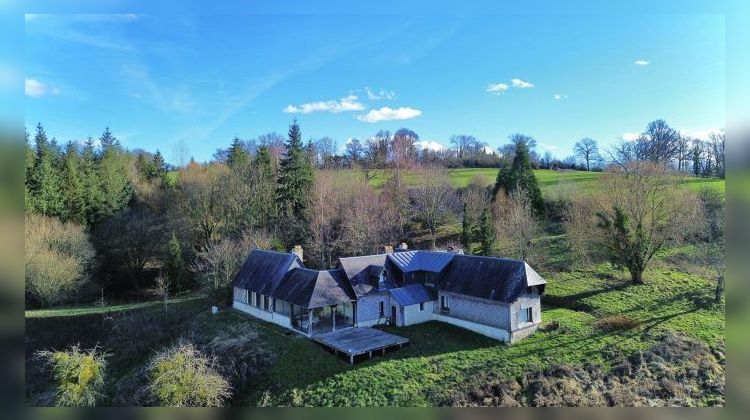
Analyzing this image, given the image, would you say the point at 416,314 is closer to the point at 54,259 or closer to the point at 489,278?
the point at 489,278

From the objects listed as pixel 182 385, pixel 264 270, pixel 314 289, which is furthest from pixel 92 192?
pixel 182 385

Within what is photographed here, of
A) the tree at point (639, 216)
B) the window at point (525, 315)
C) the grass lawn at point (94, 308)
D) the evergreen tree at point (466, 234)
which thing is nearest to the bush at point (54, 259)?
the grass lawn at point (94, 308)

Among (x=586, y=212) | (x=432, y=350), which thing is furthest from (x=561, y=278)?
(x=432, y=350)

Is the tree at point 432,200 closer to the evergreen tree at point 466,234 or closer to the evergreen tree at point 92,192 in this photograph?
the evergreen tree at point 466,234

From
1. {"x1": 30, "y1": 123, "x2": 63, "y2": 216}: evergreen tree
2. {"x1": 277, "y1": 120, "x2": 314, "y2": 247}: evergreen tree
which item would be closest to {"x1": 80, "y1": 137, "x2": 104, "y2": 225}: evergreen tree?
{"x1": 30, "y1": 123, "x2": 63, "y2": 216}: evergreen tree

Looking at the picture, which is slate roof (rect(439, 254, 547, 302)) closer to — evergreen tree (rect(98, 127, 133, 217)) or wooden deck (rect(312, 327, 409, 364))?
wooden deck (rect(312, 327, 409, 364))

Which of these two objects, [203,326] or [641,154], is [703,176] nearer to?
[641,154]
